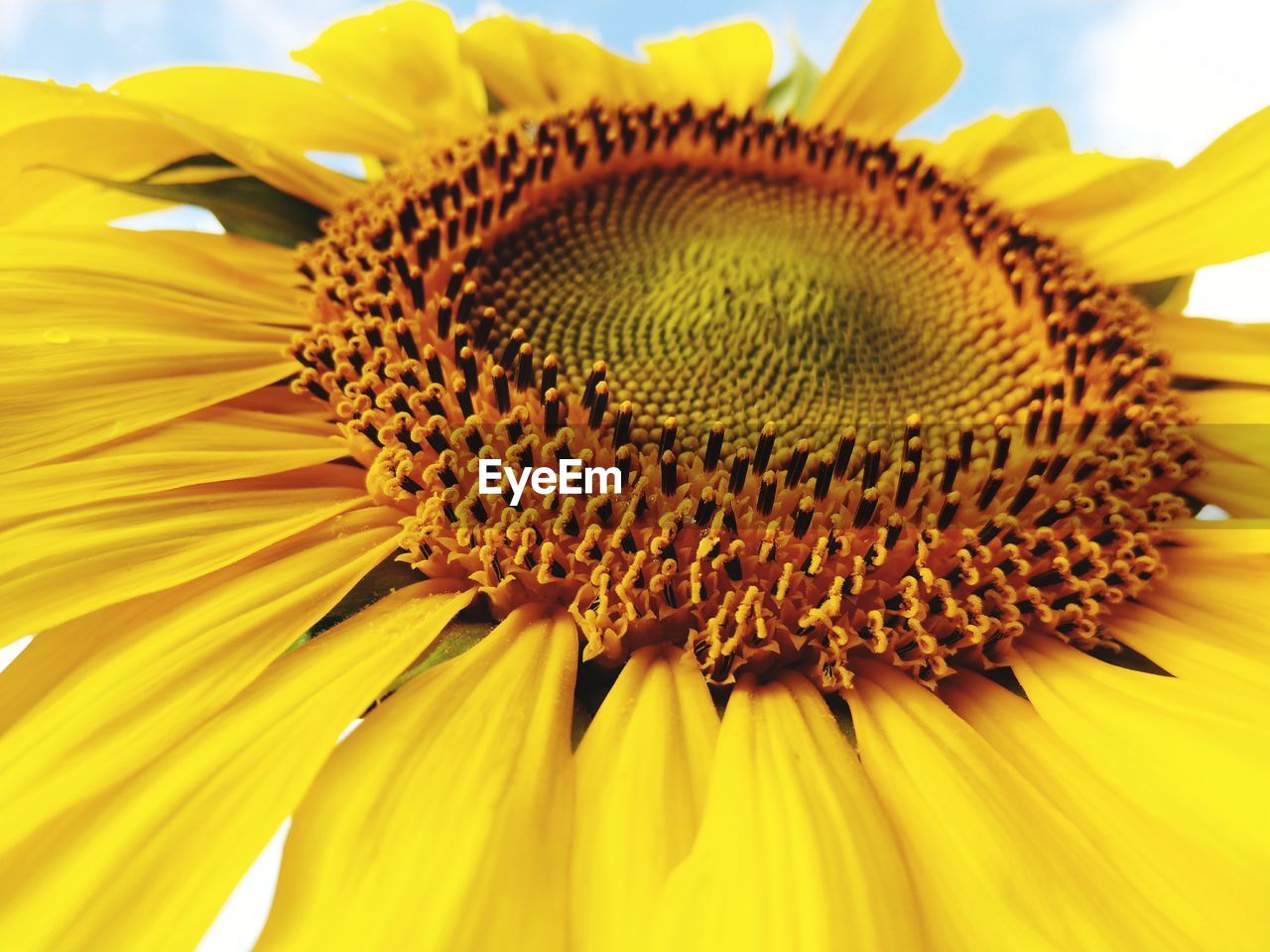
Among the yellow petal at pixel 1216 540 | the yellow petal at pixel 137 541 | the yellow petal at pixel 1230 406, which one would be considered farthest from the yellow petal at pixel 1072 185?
the yellow petal at pixel 137 541

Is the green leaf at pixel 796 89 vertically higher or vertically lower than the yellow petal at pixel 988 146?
higher

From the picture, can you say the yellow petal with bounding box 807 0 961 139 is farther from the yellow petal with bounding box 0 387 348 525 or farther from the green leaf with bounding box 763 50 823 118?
the yellow petal with bounding box 0 387 348 525

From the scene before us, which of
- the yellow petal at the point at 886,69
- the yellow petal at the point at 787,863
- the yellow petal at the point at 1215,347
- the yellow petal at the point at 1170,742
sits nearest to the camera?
the yellow petal at the point at 787,863

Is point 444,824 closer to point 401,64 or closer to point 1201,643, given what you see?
point 1201,643

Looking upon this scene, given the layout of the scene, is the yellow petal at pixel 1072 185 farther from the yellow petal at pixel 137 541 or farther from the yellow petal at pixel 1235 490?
the yellow petal at pixel 137 541

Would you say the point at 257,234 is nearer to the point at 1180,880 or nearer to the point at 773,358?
the point at 773,358

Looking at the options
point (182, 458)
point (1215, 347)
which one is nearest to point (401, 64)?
point (182, 458)

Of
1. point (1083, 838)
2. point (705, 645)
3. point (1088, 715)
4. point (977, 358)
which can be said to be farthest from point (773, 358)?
point (1083, 838)
